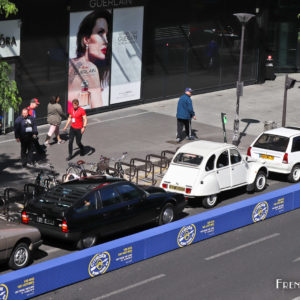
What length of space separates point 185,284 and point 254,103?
20.9 m

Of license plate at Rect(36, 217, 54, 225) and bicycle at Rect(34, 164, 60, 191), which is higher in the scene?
license plate at Rect(36, 217, 54, 225)

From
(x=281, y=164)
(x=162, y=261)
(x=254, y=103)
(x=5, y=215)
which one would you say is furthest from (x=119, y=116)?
(x=162, y=261)

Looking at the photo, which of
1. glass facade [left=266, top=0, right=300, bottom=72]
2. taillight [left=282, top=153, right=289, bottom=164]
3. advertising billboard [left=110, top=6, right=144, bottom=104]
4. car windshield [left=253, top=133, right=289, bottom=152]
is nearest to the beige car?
taillight [left=282, top=153, right=289, bottom=164]

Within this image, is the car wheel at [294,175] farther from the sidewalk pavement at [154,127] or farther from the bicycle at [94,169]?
the bicycle at [94,169]

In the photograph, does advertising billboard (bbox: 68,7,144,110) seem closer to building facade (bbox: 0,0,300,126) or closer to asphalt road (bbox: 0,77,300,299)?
building facade (bbox: 0,0,300,126)

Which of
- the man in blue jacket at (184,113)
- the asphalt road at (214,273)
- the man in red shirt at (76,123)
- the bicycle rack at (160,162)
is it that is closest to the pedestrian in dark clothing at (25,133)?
the man in red shirt at (76,123)

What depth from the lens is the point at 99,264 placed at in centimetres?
1506

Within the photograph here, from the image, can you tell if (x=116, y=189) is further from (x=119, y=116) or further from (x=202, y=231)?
(x=119, y=116)

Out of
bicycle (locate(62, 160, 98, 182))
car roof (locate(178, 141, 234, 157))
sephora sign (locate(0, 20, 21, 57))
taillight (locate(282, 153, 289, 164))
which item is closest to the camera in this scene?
car roof (locate(178, 141, 234, 157))

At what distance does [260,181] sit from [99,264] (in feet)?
27.3

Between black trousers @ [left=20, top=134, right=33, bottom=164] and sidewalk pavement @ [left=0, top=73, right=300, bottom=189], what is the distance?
297 mm

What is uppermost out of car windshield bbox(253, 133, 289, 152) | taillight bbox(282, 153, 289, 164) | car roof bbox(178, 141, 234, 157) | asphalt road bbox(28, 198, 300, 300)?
car roof bbox(178, 141, 234, 157)

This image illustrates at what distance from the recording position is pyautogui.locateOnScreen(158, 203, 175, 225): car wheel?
18.3 m

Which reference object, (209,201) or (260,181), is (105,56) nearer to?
(260,181)
